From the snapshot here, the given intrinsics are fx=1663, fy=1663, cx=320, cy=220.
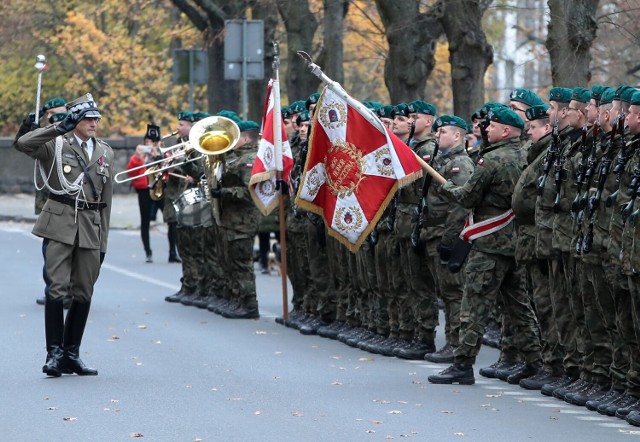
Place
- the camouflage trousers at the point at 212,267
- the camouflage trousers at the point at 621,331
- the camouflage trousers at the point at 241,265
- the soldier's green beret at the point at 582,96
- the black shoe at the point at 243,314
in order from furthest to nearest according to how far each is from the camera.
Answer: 1. the camouflage trousers at the point at 212,267
2. the camouflage trousers at the point at 241,265
3. the black shoe at the point at 243,314
4. the soldier's green beret at the point at 582,96
5. the camouflage trousers at the point at 621,331

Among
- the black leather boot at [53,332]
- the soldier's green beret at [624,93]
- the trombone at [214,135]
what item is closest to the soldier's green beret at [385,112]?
the trombone at [214,135]

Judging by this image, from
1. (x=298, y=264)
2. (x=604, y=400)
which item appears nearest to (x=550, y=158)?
(x=604, y=400)

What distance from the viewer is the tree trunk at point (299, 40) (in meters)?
27.5

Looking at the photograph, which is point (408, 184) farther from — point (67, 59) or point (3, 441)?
point (67, 59)

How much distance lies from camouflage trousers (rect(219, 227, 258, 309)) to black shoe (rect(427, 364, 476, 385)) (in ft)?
18.3

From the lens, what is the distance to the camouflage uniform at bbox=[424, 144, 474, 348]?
43.3 feet

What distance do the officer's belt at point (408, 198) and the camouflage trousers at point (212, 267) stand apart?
15.5ft

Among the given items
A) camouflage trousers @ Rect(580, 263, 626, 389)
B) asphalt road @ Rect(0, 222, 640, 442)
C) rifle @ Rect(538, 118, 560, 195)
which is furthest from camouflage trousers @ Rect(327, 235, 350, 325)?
camouflage trousers @ Rect(580, 263, 626, 389)

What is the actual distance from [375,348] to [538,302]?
2.68 metres

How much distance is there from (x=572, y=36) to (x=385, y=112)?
4222 millimetres

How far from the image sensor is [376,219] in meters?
14.0

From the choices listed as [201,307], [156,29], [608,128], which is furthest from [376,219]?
[156,29]

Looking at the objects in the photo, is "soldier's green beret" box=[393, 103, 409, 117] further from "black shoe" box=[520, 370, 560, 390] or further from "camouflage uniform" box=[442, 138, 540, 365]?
"black shoe" box=[520, 370, 560, 390]

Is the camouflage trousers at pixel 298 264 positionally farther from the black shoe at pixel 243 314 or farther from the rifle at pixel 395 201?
the rifle at pixel 395 201
